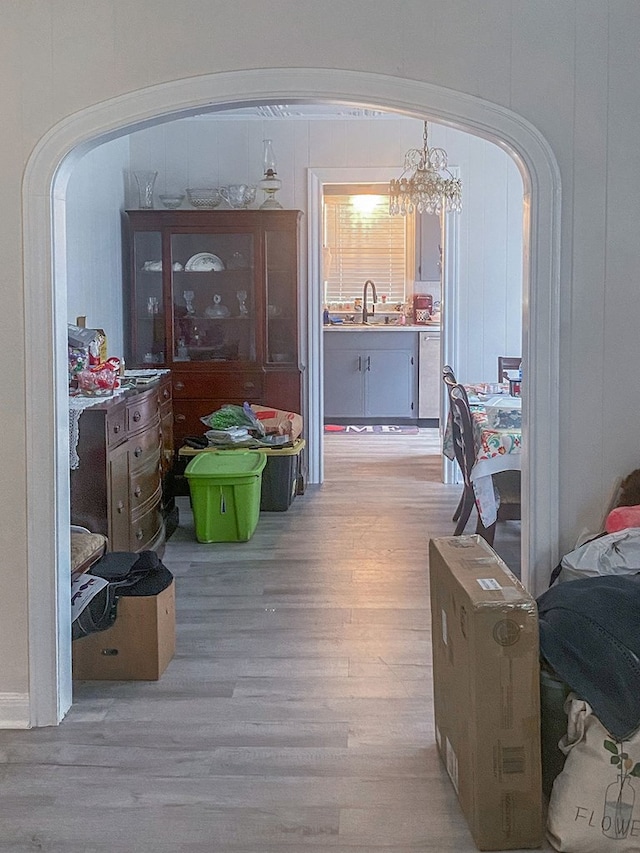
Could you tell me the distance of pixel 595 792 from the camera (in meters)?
2.20

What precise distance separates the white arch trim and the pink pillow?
19 centimetres

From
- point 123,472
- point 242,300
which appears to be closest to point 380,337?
point 242,300

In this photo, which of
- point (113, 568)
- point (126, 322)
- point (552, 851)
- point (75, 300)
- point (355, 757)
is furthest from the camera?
point (126, 322)

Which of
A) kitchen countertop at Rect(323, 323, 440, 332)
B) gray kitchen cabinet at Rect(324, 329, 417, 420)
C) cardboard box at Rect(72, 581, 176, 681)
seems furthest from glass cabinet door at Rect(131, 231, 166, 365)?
cardboard box at Rect(72, 581, 176, 681)

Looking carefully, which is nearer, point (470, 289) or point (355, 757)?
point (355, 757)

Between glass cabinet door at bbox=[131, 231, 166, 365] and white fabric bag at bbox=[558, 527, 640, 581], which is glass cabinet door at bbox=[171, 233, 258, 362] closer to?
glass cabinet door at bbox=[131, 231, 166, 365]

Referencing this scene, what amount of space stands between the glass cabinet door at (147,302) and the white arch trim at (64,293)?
365cm

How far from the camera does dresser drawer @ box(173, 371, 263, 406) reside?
21.6 ft

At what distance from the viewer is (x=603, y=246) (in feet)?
9.41

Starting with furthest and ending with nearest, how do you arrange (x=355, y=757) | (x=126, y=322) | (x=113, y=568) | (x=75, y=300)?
(x=126, y=322), (x=75, y=300), (x=113, y=568), (x=355, y=757)

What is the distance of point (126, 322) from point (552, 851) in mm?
5069

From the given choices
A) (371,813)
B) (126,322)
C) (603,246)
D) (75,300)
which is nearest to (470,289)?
(126,322)

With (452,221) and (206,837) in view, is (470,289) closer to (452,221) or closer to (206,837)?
(452,221)

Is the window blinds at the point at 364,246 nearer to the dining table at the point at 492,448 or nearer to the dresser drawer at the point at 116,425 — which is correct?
the dining table at the point at 492,448
